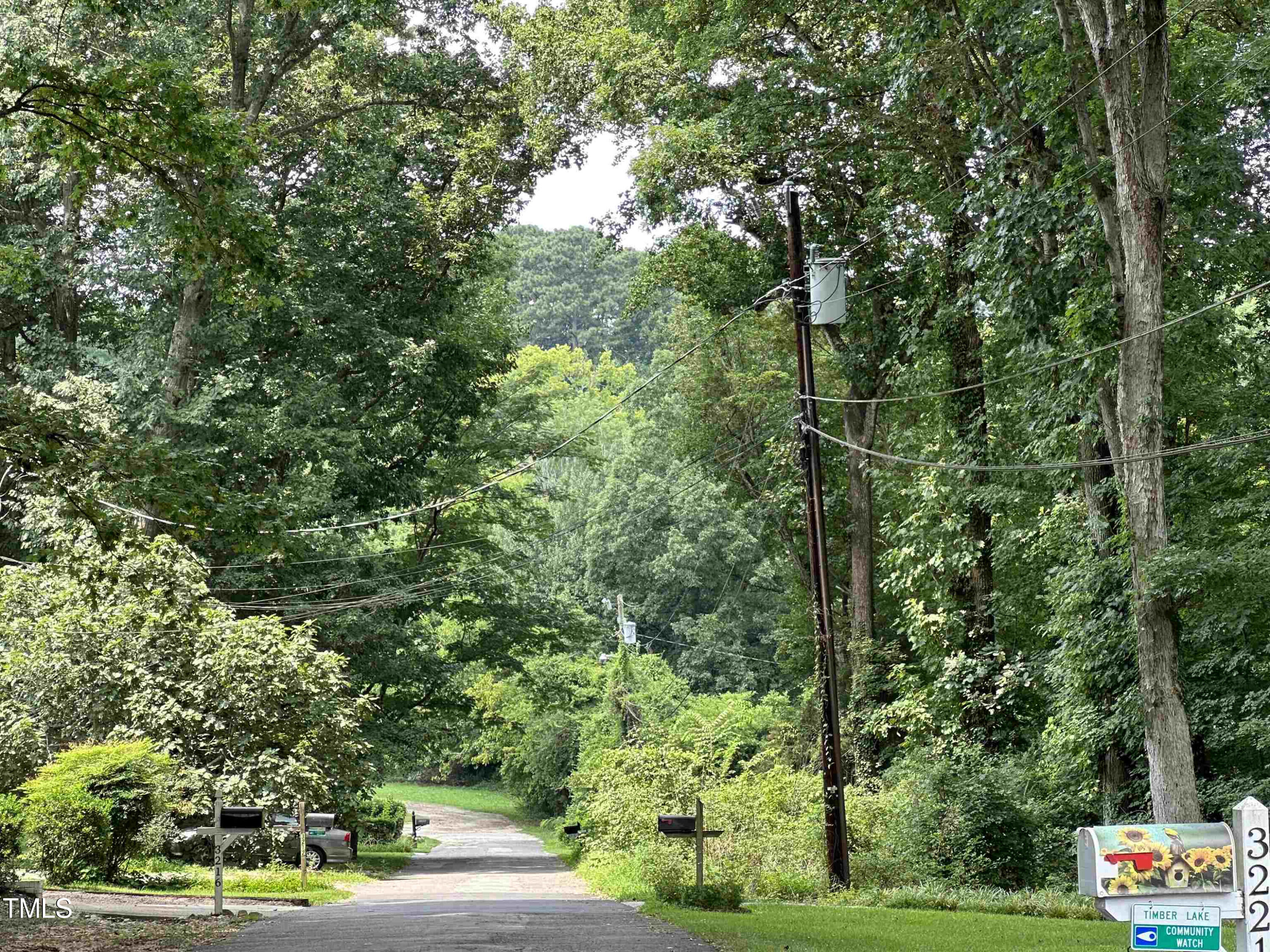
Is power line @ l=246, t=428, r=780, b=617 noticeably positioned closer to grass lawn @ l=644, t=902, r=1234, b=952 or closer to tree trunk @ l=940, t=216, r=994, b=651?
tree trunk @ l=940, t=216, r=994, b=651

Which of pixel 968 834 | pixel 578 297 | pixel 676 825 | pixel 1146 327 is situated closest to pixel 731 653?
pixel 968 834

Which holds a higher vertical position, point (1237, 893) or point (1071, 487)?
point (1071, 487)

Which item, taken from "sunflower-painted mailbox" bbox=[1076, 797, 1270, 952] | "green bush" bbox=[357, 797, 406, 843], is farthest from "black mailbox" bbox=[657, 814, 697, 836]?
"green bush" bbox=[357, 797, 406, 843]

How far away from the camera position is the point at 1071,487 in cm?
2420

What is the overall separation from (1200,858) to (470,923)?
9.17m

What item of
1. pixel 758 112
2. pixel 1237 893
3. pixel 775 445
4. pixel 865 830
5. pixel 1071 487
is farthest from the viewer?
pixel 775 445

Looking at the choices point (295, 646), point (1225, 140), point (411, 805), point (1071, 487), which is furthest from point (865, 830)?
point (411, 805)

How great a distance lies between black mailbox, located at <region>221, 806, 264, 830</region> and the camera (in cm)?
1539

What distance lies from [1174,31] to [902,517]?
64.4 ft

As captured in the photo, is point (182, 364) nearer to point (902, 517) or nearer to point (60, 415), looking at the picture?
point (60, 415)

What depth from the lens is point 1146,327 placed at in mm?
17719

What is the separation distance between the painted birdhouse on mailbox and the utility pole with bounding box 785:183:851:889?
13.4 metres

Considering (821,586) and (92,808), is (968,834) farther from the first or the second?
(92,808)

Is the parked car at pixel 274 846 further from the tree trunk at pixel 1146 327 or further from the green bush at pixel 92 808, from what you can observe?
the tree trunk at pixel 1146 327
